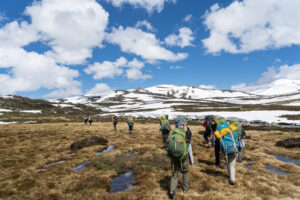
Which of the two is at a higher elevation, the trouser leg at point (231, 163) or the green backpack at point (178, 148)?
the green backpack at point (178, 148)

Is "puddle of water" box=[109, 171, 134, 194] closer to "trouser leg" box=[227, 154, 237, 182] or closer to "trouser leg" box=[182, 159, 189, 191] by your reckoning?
"trouser leg" box=[182, 159, 189, 191]

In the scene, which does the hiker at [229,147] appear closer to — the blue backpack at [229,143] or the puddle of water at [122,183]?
the blue backpack at [229,143]

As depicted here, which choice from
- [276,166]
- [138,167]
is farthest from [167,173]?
[276,166]

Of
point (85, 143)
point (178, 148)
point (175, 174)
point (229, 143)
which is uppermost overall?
point (178, 148)

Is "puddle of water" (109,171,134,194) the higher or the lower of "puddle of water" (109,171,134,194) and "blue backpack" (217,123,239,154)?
the lower

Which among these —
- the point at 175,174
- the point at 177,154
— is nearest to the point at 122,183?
the point at 175,174

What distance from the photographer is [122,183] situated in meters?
9.30

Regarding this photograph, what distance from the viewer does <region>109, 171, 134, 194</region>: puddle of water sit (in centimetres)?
861

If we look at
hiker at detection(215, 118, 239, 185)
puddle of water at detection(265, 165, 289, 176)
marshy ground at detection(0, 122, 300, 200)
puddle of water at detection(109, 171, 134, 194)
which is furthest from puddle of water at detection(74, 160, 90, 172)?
puddle of water at detection(265, 165, 289, 176)

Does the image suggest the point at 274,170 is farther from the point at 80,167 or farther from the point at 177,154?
the point at 80,167

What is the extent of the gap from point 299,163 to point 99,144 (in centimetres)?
1890

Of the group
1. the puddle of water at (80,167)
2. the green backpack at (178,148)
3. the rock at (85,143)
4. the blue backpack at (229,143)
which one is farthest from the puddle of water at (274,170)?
the rock at (85,143)

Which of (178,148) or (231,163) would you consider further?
(231,163)

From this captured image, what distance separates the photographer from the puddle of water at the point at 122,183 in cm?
861
